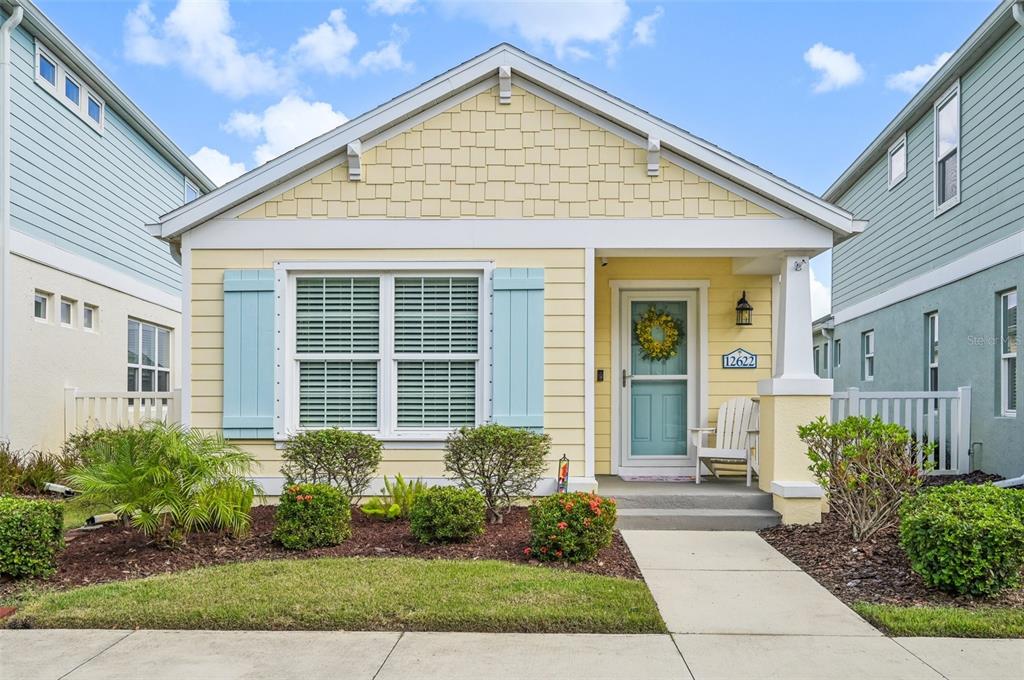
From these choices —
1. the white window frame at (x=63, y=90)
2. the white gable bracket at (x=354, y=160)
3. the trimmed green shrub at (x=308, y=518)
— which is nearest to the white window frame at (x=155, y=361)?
the white window frame at (x=63, y=90)

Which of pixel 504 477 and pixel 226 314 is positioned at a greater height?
pixel 226 314

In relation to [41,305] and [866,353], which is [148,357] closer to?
[41,305]

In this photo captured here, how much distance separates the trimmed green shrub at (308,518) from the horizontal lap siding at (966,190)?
8246 mm

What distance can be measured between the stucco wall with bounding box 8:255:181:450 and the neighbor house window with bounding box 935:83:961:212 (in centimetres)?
1260

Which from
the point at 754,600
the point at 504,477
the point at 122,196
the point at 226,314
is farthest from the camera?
the point at 122,196

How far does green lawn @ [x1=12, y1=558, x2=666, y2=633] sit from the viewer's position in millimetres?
4398

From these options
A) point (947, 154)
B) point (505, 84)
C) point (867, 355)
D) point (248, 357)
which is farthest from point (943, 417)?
point (248, 357)

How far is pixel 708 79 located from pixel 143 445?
32.2ft

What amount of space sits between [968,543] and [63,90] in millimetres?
12338

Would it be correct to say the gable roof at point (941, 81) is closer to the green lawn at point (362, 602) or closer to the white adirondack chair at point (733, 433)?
the white adirondack chair at point (733, 433)

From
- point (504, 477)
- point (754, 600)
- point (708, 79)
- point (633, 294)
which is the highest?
point (708, 79)

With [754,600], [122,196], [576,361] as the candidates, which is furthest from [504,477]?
[122,196]

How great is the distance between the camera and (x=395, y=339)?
24.3ft

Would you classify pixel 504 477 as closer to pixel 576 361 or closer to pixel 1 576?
pixel 576 361
